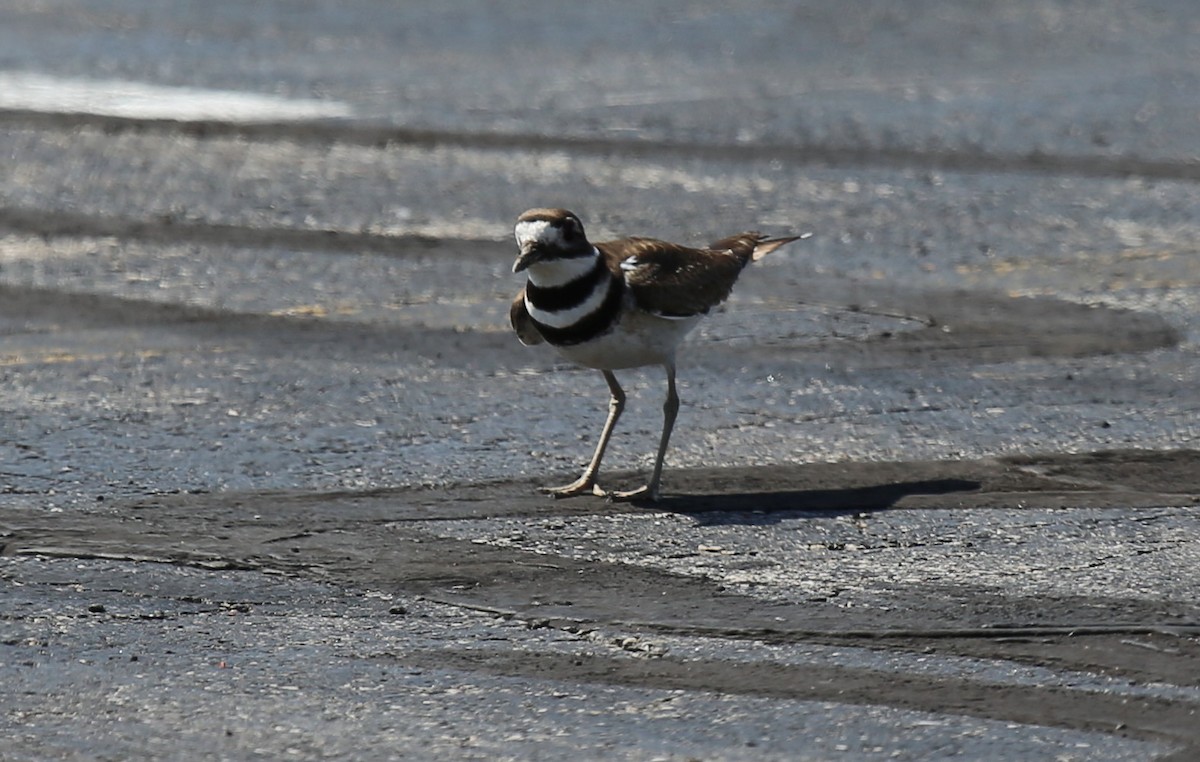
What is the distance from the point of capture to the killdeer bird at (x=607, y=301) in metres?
6.66

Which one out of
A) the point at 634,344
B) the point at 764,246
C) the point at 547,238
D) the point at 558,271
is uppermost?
the point at 547,238

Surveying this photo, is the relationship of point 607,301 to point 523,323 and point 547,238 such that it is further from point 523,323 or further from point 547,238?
point 523,323

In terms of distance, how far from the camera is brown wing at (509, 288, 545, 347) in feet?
23.5

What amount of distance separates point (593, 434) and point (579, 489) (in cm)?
81

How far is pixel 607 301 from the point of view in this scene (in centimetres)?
681

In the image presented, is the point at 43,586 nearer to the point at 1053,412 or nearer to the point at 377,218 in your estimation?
the point at 1053,412

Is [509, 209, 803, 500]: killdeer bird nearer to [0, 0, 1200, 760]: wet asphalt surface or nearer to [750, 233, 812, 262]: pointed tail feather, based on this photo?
[0, 0, 1200, 760]: wet asphalt surface

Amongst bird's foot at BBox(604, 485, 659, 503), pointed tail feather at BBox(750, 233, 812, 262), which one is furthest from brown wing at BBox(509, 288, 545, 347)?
pointed tail feather at BBox(750, 233, 812, 262)

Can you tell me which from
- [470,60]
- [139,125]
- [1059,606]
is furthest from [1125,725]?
[470,60]

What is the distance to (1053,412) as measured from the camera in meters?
7.89

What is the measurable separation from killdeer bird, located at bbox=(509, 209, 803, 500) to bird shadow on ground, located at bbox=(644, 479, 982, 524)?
152 mm

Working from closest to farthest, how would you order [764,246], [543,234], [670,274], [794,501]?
[543,234] < [794,501] < [670,274] < [764,246]

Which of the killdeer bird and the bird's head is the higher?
the bird's head

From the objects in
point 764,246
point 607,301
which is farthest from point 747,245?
point 607,301
